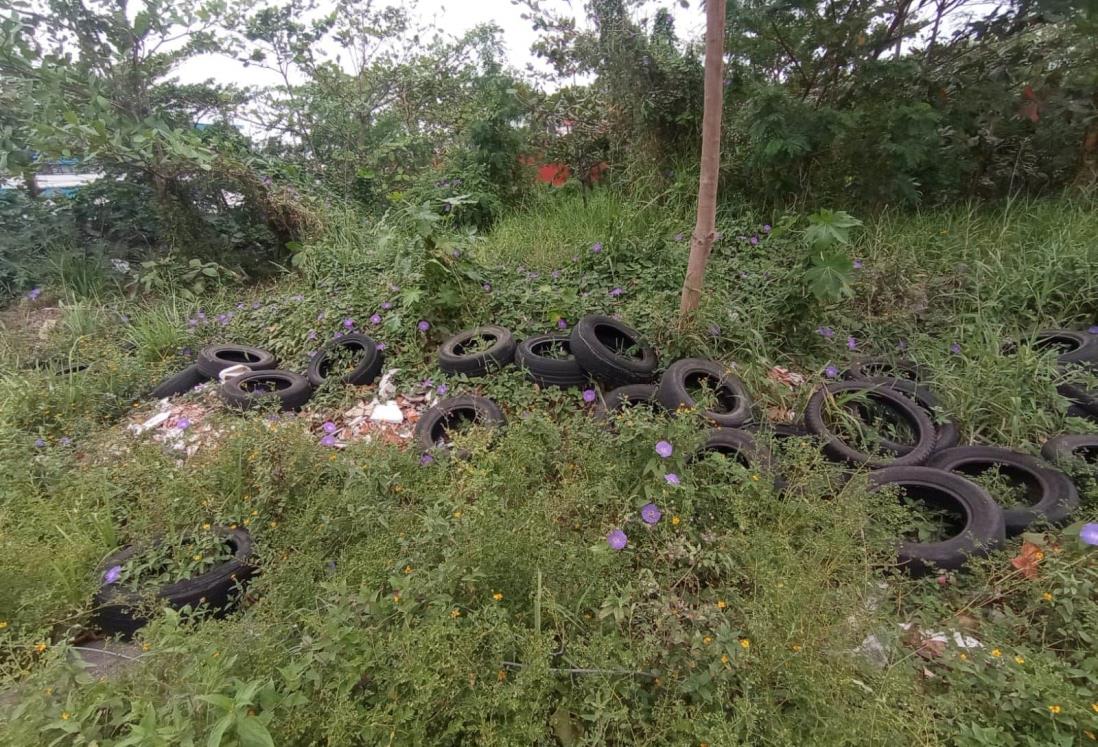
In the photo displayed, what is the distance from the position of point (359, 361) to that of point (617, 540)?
225 cm

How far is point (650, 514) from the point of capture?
5.77ft

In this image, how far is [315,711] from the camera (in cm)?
120

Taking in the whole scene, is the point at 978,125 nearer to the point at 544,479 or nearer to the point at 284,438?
the point at 544,479

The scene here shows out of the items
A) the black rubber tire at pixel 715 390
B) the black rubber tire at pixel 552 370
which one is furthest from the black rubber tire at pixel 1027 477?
the black rubber tire at pixel 552 370

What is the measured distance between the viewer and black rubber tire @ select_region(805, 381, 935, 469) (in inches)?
Result: 88.2

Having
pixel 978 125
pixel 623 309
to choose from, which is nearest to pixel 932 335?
pixel 623 309

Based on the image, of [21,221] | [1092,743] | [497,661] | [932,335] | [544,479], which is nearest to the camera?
[1092,743]

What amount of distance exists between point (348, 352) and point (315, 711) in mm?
2455

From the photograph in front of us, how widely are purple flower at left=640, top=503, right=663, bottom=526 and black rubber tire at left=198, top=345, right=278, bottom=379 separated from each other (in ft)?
9.41

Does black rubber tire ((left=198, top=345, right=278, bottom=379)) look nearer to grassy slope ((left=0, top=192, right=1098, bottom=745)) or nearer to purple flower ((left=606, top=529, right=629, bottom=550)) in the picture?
grassy slope ((left=0, top=192, right=1098, bottom=745))

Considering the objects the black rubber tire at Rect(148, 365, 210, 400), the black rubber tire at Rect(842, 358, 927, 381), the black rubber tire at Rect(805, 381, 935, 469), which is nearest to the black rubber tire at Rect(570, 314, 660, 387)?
the black rubber tire at Rect(805, 381, 935, 469)

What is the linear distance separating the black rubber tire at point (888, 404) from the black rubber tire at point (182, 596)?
99.1 inches

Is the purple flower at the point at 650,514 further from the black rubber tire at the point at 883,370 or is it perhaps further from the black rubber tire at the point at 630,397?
the black rubber tire at the point at 883,370

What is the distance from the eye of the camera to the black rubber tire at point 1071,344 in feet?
8.70
